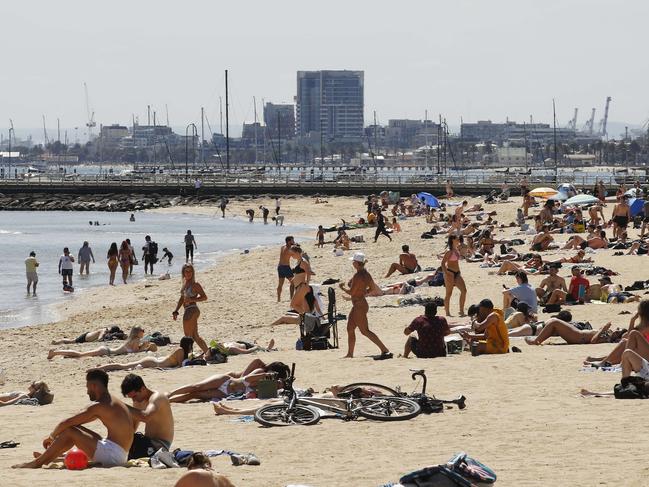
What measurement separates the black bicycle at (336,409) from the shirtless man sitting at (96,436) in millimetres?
1785

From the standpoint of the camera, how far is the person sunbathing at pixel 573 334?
1416cm

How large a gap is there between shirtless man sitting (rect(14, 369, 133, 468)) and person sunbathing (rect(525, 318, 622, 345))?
269 inches

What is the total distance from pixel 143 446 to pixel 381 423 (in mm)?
2156

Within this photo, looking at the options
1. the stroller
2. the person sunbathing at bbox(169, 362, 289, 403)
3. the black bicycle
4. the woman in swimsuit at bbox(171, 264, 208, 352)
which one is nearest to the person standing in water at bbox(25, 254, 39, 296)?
the woman in swimsuit at bbox(171, 264, 208, 352)

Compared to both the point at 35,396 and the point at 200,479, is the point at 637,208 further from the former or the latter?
the point at 200,479

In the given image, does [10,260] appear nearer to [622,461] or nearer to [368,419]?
[368,419]

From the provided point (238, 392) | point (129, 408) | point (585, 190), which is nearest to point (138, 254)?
point (585, 190)

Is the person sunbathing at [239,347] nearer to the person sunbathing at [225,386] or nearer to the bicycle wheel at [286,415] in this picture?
the person sunbathing at [225,386]

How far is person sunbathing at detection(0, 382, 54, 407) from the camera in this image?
12.1 meters

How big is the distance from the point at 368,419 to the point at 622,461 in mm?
2572

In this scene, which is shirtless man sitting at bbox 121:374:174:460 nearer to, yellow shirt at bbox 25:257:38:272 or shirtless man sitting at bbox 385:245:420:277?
shirtless man sitting at bbox 385:245:420:277

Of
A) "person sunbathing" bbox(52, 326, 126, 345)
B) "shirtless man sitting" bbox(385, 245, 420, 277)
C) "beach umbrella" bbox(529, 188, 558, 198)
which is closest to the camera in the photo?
"person sunbathing" bbox(52, 326, 126, 345)

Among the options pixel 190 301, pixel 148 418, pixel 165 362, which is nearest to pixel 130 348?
pixel 190 301

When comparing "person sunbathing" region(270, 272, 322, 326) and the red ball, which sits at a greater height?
the red ball
